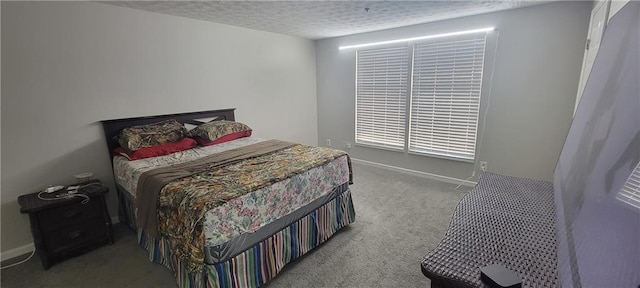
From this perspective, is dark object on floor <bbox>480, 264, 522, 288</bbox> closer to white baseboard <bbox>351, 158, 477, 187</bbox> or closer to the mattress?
the mattress

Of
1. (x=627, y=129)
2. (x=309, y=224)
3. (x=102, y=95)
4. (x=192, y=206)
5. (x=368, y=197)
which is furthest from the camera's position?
(x=368, y=197)

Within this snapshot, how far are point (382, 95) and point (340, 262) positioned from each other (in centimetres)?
282

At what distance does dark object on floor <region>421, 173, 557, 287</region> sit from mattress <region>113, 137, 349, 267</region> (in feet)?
3.49

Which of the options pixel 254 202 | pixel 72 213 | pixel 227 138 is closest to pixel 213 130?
pixel 227 138

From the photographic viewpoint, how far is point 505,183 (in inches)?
81.7

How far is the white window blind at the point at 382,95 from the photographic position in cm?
397

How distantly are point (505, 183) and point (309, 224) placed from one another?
5.19 feet

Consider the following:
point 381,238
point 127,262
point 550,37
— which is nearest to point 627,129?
point 381,238

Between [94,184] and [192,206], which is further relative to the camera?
[94,184]

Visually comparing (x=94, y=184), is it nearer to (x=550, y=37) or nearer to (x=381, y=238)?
(x=381, y=238)

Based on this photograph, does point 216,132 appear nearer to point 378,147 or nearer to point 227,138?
point 227,138

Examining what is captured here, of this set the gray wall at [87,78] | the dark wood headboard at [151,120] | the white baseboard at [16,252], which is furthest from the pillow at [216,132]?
the white baseboard at [16,252]

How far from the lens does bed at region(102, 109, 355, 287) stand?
5.27 feet

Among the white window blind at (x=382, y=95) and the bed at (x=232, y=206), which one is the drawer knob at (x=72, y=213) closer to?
the bed at (x=232, y=206)
